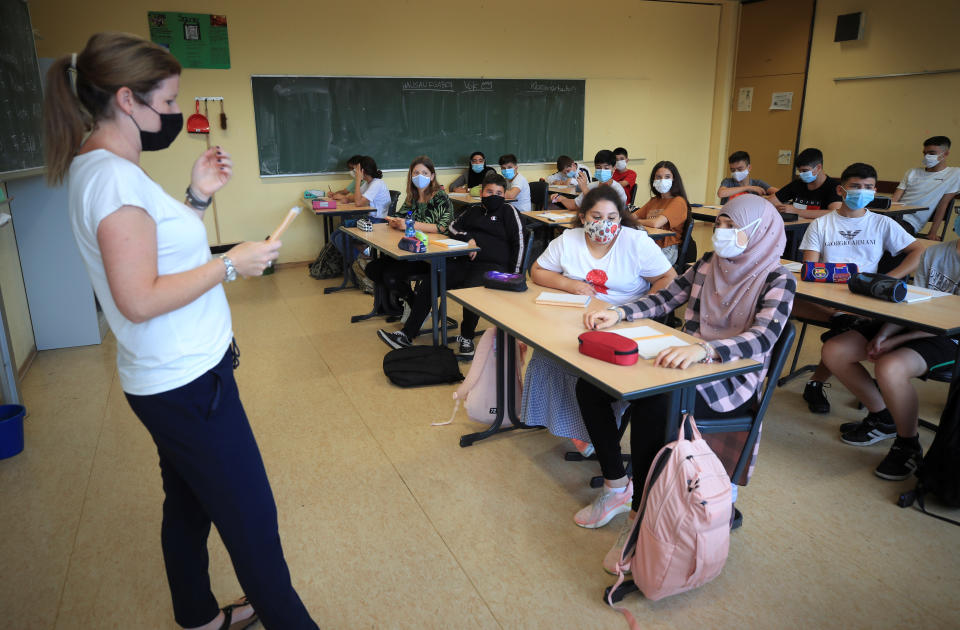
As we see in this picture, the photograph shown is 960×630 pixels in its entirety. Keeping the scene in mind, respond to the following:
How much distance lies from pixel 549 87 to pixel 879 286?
588 centimetres

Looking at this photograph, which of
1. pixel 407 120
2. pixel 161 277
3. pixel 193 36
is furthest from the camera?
pixel 407 120

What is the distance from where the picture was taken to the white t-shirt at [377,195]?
5945 millimetres

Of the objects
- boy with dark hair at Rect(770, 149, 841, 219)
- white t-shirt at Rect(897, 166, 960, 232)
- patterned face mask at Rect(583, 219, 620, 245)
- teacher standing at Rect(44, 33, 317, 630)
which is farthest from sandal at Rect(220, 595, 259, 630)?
white t-shirt at Rect(897, 166, 960, 232)

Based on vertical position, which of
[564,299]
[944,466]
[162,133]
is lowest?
[944,466]

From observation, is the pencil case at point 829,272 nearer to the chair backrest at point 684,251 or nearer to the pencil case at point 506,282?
the chair backrest at point 684,251

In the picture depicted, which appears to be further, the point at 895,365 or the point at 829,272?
the point at 829,272

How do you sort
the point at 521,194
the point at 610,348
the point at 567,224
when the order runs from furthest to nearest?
the point at 521,194 → the point at 567,224 → the point at 610,348

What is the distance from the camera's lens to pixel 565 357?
75.5 inches

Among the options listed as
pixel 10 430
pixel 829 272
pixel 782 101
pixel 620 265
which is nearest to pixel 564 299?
pixel 620 265

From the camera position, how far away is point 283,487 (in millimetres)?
2512

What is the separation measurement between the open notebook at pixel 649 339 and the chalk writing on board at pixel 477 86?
5.75 m

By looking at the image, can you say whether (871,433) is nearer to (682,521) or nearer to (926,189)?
(682,521)

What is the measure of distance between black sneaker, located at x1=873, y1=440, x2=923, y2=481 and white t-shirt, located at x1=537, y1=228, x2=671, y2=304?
3.96 ft

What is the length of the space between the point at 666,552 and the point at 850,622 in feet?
1.96
